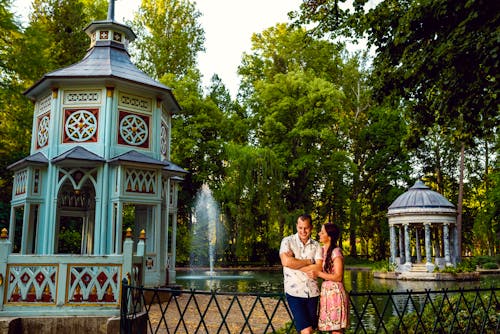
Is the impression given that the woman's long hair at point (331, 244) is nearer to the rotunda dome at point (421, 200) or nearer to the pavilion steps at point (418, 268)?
the pavilion steps at point (418, 268)

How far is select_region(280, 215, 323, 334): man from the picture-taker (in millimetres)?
4816

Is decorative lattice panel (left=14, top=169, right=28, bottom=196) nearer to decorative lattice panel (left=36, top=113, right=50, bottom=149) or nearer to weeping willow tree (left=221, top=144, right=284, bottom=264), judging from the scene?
decorative lattice panel (left=36, top=113, right=50, bottom=149)

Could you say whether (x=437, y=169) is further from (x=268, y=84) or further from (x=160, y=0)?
(x=160, y=0)

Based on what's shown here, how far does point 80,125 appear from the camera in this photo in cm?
1184

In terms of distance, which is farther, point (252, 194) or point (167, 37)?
point (167, 37)

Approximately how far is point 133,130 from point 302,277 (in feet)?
28.1

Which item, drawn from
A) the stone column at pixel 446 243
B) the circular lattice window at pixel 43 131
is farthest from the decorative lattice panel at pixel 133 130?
the stone column at pixel 446 243

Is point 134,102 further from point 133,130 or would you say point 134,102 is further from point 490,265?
point 490,265

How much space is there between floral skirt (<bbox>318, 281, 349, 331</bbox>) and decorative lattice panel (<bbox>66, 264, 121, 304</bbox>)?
13.3 ft

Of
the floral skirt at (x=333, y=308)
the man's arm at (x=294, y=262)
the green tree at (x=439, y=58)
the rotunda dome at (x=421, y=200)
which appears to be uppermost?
the green tree at (x=439, y=58)

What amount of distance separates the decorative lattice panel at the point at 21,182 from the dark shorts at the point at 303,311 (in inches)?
358

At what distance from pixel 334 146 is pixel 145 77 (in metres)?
23.5

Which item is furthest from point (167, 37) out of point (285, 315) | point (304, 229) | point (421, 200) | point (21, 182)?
point (304, 229)

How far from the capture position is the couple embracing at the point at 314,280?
4.68 m
